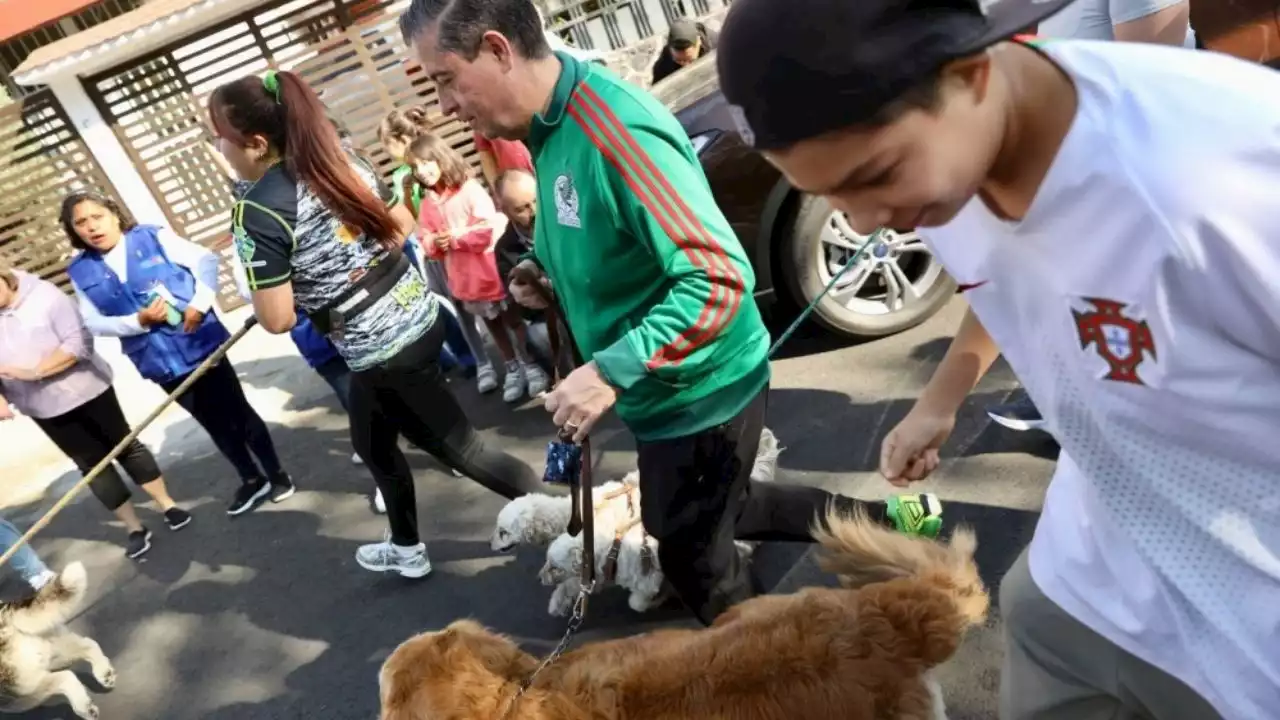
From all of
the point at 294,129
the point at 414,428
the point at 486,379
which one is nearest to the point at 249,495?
the point at 486,379

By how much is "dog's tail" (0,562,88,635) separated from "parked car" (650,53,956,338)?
135 inches

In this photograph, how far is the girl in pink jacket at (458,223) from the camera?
4.92 meters

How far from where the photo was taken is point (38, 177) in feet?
29.5

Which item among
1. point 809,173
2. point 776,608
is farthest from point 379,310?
point 809,173

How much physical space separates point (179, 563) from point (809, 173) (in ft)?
16.7

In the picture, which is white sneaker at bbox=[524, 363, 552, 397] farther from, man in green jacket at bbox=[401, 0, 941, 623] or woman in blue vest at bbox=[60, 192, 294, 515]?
man in green jacket at bbox=[401, 0, 941, 623]

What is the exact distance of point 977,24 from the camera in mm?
870

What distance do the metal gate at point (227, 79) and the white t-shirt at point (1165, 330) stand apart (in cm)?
869

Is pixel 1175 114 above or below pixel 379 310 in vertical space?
above

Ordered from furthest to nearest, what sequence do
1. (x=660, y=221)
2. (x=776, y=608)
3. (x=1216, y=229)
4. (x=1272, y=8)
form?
(x=1272, y=8) < (x=776, y=608) < (x=660, y=221) < (x=1216, y=229)

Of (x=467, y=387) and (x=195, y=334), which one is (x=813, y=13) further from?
(x=467, y=387)

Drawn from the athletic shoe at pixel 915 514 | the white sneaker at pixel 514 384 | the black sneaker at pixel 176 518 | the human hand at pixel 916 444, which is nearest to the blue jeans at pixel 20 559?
the black sneaker at pixel 176 518

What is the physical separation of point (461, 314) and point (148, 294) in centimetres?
187

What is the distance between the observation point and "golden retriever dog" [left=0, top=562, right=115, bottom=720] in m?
3.39
